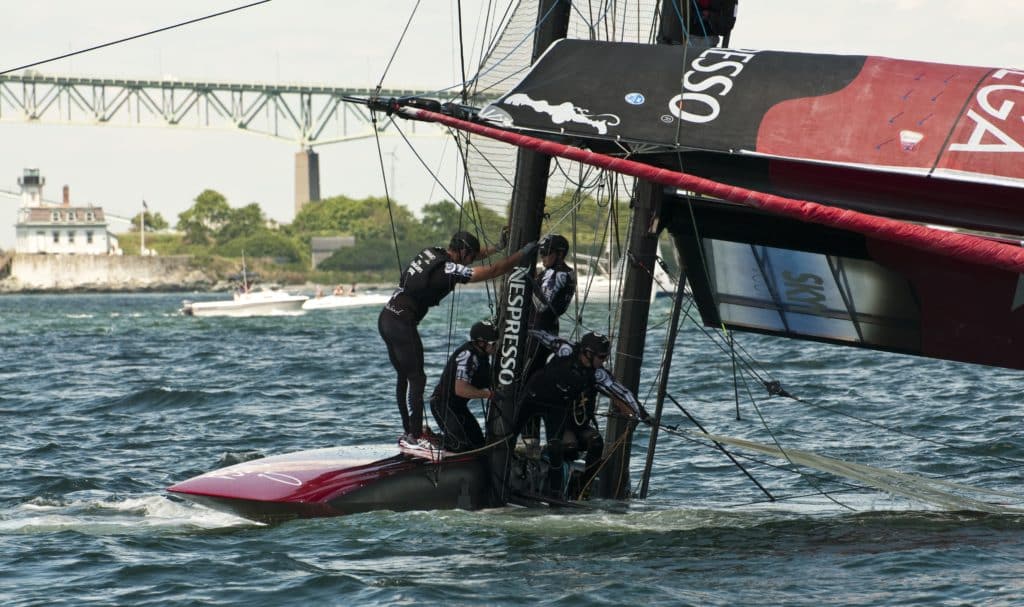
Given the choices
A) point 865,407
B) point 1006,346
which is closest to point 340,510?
point 1006,346

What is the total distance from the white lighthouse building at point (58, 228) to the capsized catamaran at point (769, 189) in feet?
428

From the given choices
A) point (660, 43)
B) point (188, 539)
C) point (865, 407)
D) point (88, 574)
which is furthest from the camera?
point (865, 407)

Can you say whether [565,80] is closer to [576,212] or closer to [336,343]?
[576,212]

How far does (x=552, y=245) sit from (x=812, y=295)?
2448 mm

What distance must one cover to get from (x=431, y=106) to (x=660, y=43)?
206 centimetres

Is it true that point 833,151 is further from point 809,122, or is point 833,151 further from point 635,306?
point 635,306

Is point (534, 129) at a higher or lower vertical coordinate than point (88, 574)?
higher

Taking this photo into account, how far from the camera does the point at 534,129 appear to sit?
10.5 meters

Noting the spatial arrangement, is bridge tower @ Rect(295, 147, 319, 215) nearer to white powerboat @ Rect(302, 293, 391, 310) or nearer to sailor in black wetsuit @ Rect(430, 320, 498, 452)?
white powerboat @ Rect(302, 293, 391, 310)

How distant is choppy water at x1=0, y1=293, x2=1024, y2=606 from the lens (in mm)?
8938

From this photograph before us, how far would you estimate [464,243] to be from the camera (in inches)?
430

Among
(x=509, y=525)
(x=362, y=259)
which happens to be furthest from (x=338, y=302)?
(x=362, y=259)

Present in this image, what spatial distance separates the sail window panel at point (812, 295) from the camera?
11734 mm

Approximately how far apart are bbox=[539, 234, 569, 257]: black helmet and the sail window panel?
1.50m
